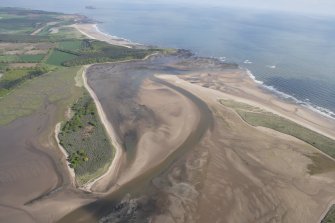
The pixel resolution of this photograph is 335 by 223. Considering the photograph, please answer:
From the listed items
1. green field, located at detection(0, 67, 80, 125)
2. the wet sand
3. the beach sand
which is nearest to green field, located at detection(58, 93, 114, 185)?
the wet sand

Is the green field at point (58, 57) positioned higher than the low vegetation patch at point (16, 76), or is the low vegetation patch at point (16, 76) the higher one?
the green field at point (58, 57)

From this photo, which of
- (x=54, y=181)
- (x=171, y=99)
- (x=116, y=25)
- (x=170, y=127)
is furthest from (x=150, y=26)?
(x=54, y=181)

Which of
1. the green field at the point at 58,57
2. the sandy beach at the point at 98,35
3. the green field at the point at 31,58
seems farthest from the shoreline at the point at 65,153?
the sandy beach at the point at 98,35

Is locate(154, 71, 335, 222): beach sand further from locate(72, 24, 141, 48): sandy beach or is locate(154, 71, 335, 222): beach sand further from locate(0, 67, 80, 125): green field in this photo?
locate(72, 24, 141, 48): sandy beach

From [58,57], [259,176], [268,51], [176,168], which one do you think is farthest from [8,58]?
[259,176]

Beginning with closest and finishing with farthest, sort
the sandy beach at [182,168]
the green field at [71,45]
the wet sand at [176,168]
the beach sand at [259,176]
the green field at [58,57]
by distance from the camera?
1. the beach sand at [259,176]
2. the wet sand at [176,168]
3. the sandy beach at [182,168]
4. the green field at [58,57]
5. the green field at [71,45]

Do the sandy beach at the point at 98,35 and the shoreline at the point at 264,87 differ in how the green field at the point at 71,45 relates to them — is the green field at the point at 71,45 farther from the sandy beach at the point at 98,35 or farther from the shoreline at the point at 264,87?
the shoreline at the point at 264,87
